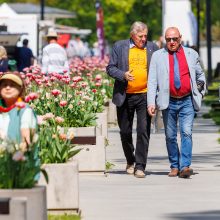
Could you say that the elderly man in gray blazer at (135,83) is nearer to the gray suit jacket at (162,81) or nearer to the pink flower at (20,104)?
the gray suit jacket at (162,81)

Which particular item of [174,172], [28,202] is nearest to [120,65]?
[174,172]

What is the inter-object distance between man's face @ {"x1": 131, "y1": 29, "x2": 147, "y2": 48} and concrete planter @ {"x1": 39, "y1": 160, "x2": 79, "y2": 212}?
4.68 m

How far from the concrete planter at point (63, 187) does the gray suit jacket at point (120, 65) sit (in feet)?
14.6

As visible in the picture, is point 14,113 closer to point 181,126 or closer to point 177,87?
point 177,87

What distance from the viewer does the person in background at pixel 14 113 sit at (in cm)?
1155

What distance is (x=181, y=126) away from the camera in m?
17.3

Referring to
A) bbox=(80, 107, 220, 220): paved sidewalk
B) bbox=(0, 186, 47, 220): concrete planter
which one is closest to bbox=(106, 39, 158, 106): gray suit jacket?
bbox=(80, 107, 220, 220): paved sidewalk

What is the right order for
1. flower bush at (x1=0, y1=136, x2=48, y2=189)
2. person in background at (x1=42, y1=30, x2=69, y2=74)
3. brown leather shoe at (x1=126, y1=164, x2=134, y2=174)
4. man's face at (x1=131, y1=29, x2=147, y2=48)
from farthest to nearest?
person in background at (x1=42, y1=30, x2=69, y2=74) < brown leather shoe at (x1=126, y1=164, x2=134, y2=174) < man's face at (x1=131, y1=29, x2=147, y2=48) < flower bush at (x1=0, y1=136, x2=48, y2=189)

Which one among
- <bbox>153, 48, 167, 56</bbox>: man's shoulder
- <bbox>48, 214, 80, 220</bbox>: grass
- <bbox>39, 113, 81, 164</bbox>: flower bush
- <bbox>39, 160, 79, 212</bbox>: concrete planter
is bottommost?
<bbox>48, 214, 80, 220</bbox>: grass

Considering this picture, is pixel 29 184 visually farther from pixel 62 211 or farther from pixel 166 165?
pixel 166 165

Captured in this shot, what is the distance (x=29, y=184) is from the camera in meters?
10.5

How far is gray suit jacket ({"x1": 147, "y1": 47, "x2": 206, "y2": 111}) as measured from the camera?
55.7 feet

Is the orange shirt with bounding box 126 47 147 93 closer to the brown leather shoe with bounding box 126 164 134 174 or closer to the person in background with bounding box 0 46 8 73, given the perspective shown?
the brown leather shoe with bounding box 126 164 134 174

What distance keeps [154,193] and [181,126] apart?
2180mm
